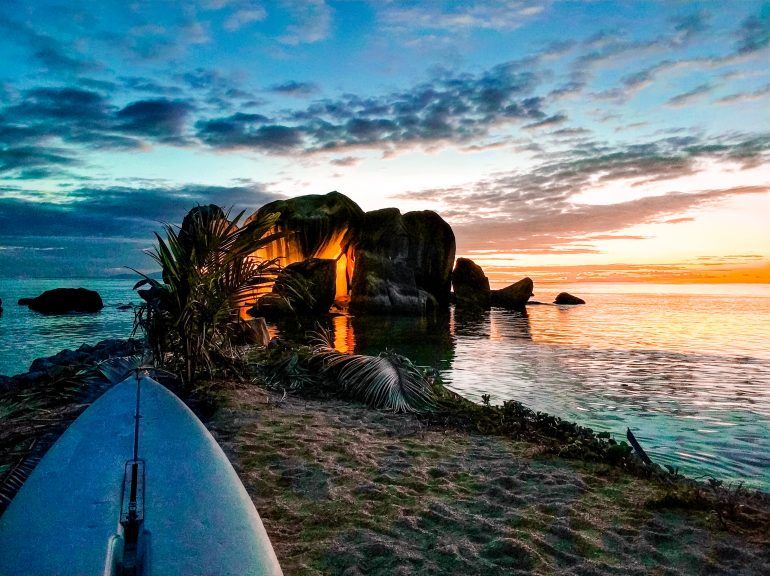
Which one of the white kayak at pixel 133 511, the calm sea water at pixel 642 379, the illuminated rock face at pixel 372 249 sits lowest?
the calm sea water at pixel 642 379

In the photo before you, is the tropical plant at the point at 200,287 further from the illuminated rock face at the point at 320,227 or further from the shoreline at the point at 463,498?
the illuminated rock face at the point at 320,227

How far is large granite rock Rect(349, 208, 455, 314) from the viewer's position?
4006cm

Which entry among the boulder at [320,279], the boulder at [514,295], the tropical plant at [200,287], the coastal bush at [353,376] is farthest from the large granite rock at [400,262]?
the tropical plant at [200,287]

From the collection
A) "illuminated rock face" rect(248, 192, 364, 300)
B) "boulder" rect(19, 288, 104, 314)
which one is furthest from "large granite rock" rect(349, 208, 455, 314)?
"boulder" rect(19, 288, 104, 314)

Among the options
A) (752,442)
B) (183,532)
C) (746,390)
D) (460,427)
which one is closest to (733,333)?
(746,390)

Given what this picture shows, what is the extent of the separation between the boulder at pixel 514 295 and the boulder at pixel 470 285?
1.34 metres

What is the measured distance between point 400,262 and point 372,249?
275 cm

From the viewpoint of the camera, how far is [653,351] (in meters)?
17.6

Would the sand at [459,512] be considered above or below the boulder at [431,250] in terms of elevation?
below

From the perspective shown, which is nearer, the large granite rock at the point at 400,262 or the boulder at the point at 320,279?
the boulder at the point at 320,279

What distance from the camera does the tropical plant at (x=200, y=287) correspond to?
682cm

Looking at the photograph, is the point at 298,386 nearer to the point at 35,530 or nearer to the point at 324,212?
the point at 35,530

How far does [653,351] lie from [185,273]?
16.4m

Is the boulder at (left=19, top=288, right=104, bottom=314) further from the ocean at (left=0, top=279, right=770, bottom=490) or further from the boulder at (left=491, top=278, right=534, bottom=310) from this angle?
the boulder at (left=491, top=278, right=534, bottom=310)
